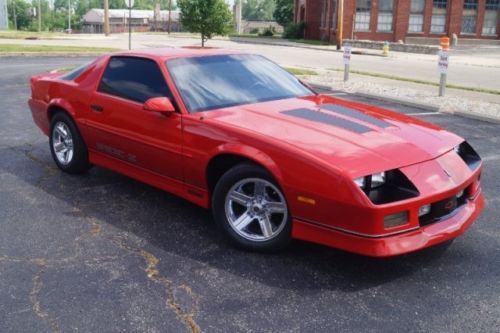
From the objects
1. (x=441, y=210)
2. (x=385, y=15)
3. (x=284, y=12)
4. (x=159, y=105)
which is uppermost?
(x=284, y=12)

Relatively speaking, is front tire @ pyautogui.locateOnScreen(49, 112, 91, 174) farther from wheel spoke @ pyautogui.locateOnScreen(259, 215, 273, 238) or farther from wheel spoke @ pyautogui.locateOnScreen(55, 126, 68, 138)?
wheel spoke @ pyautogui.locateOnScreen(259, 215, 273, 238)

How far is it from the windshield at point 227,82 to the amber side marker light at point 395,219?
174 centimetres

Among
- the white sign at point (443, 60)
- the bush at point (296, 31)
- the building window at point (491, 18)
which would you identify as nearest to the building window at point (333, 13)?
the bush at point (296, 31)

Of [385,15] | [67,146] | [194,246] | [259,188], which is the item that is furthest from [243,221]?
[385,15]

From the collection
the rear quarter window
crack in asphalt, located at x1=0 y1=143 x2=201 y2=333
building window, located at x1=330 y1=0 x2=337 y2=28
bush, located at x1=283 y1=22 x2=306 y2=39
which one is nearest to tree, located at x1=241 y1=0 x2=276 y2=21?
bush, located at x1=283 y1=22 x2=306 y2=39

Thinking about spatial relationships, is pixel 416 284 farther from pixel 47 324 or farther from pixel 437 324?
pixel 47 324

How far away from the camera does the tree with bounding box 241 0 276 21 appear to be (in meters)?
173

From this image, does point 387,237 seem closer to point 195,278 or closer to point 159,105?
point 195,278

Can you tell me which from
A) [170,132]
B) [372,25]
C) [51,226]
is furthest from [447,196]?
[372,25]

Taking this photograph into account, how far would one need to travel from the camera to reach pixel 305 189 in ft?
11.9

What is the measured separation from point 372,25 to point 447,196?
142 feet

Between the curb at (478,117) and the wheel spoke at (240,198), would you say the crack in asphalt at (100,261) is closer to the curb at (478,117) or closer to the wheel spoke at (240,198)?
the wheel spoke at (240,198)

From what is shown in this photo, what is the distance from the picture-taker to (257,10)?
176 meters

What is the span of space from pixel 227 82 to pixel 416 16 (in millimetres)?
44292
